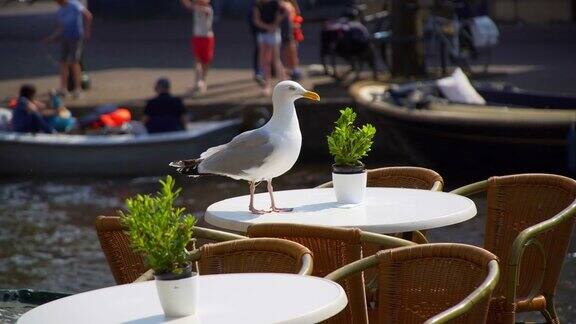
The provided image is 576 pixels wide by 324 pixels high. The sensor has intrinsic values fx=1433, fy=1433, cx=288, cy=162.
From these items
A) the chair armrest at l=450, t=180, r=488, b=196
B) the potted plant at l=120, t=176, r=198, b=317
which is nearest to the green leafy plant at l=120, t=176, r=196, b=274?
the potted plant at l=120, t=176, r=198, b=317

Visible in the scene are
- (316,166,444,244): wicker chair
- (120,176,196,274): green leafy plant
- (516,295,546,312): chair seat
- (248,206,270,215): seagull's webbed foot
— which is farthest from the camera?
(316,166,444,244): wicker chair

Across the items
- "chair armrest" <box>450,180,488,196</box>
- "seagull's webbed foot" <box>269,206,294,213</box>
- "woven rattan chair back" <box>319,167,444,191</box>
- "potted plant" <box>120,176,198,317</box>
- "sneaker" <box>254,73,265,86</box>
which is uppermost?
"potted plant" <box>120,176,198,317</box>

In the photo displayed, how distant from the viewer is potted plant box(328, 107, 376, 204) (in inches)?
213

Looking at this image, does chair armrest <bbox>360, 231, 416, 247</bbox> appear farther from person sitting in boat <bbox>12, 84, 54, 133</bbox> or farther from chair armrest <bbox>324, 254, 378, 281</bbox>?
person sitting in boat <bbox>12, 84, 54, 133</bbox>

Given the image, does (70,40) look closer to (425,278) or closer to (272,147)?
(272,147)

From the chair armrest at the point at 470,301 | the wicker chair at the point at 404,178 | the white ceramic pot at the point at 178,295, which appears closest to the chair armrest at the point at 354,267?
the chair armrest at the point at 470,301

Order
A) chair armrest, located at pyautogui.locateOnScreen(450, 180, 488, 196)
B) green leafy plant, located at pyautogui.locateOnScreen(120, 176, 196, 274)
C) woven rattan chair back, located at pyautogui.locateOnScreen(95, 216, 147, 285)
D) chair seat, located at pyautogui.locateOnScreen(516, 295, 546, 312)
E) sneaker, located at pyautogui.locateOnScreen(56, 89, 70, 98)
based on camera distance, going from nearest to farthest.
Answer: green leafy plant, located at pyautogui.locateOnScreen(120, 176, 196, 274) → woven rattan chair back, located at pyautogui.locateOnScreen(95, 216, 147, 285) → chair seat, located at pyautogui.locateOnScreen(516, 295, 546, 312) → chair armrest, located at pyautogui.locateOnScreen(450, 180, 488, 196) → sneaker, located at pyautogui.locateOnScreen(56, 89, 70, 98)

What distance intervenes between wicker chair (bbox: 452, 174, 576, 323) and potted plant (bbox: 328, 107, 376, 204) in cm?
57

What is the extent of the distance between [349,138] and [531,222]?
91 centimetres

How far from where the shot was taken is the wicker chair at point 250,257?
4523 mm

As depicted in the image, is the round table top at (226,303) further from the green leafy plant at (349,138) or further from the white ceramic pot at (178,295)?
the green leafy plant at (349,138)

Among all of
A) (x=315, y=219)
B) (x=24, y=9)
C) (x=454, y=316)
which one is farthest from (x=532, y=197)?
(x=24, y=9)

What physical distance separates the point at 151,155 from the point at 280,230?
1072 cm

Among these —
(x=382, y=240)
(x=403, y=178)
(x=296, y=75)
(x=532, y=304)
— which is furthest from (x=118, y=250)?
(x=296, y=75)
